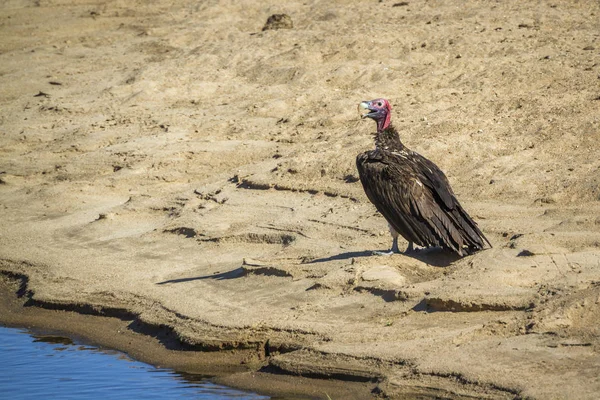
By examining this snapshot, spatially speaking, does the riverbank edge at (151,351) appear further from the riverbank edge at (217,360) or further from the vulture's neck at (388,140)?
the vulture's neck at (388,140)

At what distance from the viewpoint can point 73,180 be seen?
1185 centimetres

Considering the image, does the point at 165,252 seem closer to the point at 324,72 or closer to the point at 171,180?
the point at 171,180

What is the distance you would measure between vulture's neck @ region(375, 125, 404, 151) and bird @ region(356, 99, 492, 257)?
0.18 meters

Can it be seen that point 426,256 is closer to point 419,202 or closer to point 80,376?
point 419,202

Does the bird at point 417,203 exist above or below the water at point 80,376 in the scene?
above

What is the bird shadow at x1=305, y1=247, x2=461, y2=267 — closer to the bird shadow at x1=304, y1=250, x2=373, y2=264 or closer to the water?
the bird shadow at x1=304, y1=250, x2=373, y2=264

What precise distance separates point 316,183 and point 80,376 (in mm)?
3628

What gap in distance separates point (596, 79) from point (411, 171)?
3.96m

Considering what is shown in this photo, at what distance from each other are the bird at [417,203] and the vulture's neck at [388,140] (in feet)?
0.58

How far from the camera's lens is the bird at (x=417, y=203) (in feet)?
25.4

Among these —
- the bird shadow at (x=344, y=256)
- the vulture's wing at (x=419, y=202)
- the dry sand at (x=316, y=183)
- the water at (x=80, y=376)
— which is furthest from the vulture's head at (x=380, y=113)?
the water at (x=80, y=376)

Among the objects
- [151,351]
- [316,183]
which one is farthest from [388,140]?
[151,351]

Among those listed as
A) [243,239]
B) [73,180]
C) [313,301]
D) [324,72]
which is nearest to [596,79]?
[324,72]

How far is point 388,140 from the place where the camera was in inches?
337
